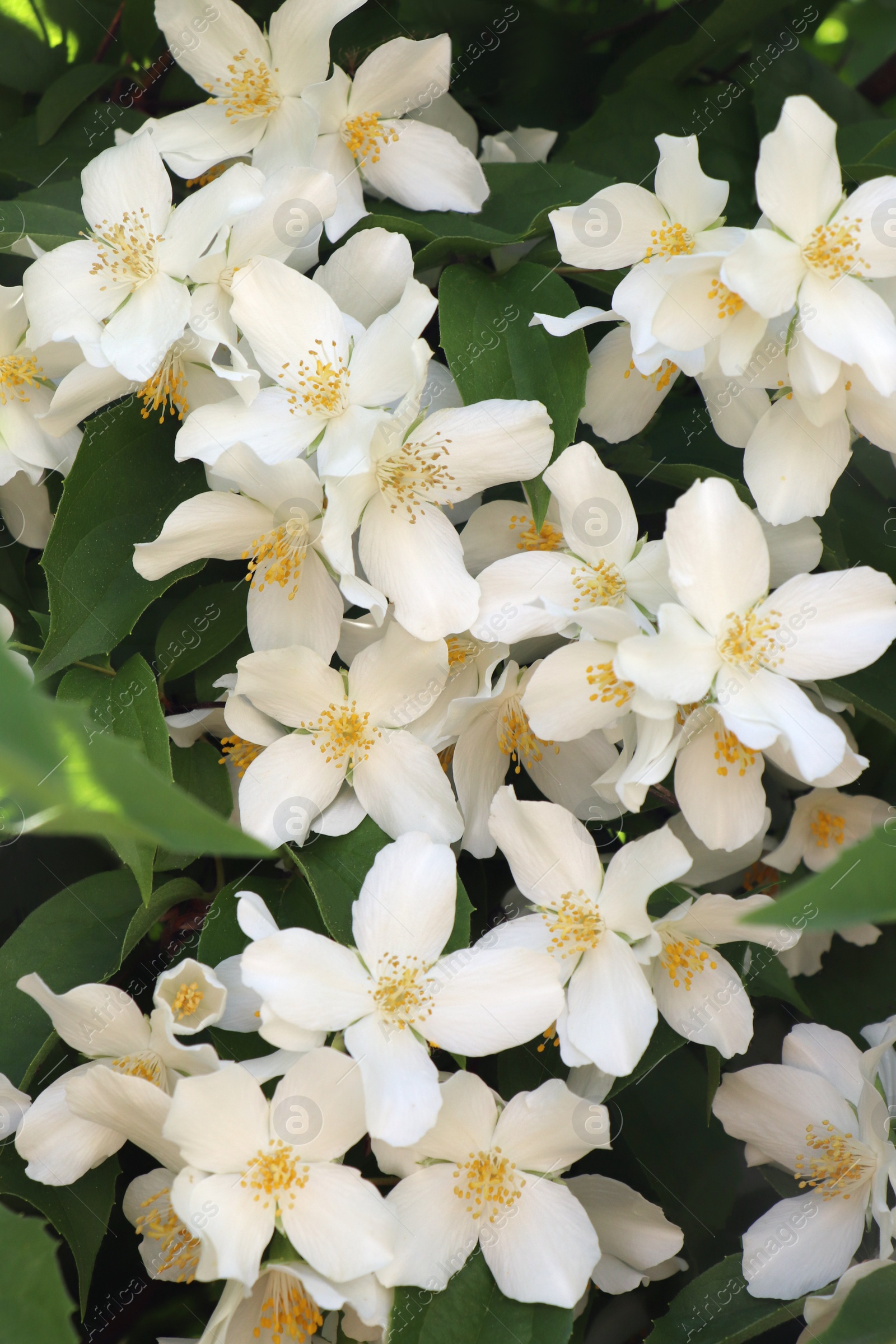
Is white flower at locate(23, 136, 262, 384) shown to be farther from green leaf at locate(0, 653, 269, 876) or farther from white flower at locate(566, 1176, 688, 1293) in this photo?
white flower at locate(566, 1176, 688, 1293)

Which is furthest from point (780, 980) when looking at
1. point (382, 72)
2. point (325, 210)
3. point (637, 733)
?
point (382, 72)

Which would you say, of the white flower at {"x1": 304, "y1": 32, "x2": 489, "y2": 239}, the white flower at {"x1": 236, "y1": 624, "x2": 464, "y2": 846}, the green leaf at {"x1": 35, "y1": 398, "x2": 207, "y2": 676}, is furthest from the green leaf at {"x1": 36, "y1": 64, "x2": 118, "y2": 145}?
the white flower at {"x1": 236, "y1": 624, "x2": 464, "y2": 846}

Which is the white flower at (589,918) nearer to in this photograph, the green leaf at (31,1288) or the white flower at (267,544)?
the white flower at (267,544)

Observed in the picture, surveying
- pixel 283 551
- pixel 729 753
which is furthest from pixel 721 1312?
pixel 283 551

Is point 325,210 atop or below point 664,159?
atop

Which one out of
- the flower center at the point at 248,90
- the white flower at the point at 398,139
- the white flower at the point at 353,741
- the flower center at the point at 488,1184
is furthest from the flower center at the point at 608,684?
the flower center at the point at 248,90

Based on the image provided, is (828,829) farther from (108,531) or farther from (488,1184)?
(108,531)

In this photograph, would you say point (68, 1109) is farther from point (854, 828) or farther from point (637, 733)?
point (854, 828)
